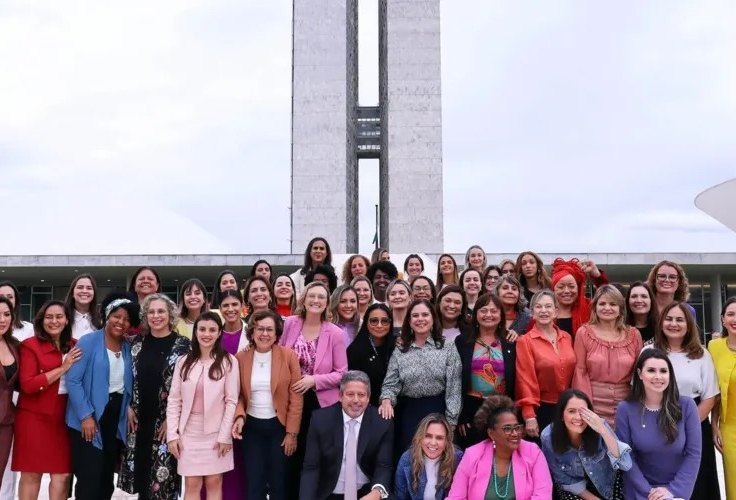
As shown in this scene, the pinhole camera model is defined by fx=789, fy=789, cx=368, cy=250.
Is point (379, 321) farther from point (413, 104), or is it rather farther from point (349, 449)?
point (413, 104)

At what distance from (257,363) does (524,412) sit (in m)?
1.74

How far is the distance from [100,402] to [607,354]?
333cm

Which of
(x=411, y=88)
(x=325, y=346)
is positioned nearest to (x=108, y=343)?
(x=325, y=346)

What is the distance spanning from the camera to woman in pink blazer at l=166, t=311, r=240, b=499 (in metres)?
4.97

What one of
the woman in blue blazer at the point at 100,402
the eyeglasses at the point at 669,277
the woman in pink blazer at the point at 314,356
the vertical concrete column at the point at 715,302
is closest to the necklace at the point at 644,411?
the eyeglasses at the point at 669,277

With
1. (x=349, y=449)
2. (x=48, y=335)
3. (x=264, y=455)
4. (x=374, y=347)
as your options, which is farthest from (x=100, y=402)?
(x=374, y=347)

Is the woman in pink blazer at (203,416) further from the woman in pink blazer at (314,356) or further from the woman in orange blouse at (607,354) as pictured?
the woman in orange blouse at (607,354)

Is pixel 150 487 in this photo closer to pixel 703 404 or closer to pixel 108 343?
pixel 108 343

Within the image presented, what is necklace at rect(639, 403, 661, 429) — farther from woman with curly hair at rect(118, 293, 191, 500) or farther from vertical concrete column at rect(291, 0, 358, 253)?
vertical concrete column at rect(291, 0, 358, 253)

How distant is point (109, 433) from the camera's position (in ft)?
17.4

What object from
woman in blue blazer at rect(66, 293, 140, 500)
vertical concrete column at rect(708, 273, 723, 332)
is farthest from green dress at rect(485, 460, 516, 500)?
vertical concrete column at rect(708, 273, 723, 332)

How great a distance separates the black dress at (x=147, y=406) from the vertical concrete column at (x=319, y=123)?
1166 inches

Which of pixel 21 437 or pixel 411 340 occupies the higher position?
pixel 411 340

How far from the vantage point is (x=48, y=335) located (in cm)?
534
